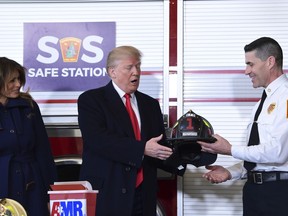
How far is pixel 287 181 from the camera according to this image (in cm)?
358

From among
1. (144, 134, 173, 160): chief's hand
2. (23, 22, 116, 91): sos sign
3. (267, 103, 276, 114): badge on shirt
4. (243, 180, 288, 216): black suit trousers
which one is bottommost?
(243, 180, 288, 216): black suit trousers

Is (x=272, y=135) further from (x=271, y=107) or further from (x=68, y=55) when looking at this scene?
(x=68, y=55)

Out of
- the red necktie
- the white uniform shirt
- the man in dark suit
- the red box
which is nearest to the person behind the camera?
the red box

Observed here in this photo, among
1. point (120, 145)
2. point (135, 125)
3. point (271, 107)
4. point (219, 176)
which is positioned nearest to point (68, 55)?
point (135, 125)

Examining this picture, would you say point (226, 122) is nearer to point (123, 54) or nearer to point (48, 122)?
point (123, 54)

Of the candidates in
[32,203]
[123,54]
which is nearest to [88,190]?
[32,203]

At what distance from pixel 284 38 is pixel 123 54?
1215 millimetres

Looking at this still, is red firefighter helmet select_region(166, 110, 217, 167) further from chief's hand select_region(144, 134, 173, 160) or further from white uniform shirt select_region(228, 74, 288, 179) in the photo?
white uniform shirt select_region(228, 74, 288, 179)

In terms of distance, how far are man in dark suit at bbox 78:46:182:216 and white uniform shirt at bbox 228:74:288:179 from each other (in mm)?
503

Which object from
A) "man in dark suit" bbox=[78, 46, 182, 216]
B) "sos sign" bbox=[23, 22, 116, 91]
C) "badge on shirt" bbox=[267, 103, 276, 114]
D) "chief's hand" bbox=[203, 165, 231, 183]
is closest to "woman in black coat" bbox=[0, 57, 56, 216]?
"man in dark suit" bbox=[78, 46, 182, 216]

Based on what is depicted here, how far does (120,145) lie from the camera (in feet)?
11.8

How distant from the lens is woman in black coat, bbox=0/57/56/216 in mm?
3670

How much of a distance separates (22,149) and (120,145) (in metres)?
0.64

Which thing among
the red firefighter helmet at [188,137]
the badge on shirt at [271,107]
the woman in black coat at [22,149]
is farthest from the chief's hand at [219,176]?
the woman in black coat at [22,149]
